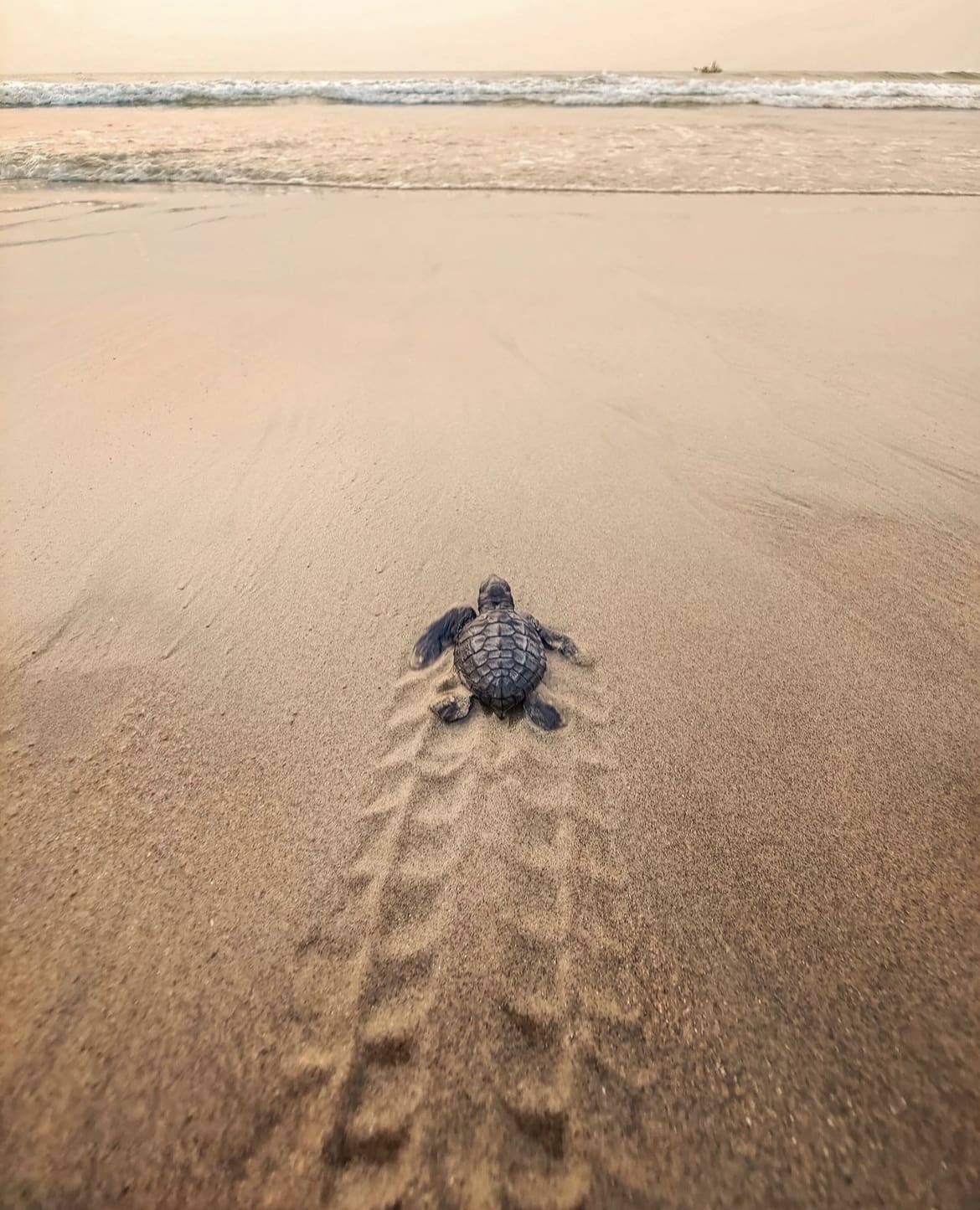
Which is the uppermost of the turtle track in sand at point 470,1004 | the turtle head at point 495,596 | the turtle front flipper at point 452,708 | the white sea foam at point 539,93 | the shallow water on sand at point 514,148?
the white sea foam at point 539,93

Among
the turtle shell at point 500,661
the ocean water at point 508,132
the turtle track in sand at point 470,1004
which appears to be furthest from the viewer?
the ocean water at point 508,132

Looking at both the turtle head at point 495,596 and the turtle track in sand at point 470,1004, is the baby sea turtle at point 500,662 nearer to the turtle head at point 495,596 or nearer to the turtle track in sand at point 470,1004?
the turtle head at point 495,596

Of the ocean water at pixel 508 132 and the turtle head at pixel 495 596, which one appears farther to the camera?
the ocean water at pixel 508 132

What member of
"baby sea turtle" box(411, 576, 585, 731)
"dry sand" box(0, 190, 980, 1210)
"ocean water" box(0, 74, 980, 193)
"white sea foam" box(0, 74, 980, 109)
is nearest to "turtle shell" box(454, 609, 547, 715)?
"baby sea turtle" box(411, 576, 585, 731)

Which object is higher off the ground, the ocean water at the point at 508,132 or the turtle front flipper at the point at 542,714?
the ocean water at the point at 508,132

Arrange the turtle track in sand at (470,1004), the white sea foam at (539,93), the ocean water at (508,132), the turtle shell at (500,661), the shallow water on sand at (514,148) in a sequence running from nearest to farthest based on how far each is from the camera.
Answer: the turtle track in sand at (470,1004) < the turtle shell at (500,661) < the shallow water on sand at (514,148) < the ocean water at (508,132) < the white sea foam at (539,93)

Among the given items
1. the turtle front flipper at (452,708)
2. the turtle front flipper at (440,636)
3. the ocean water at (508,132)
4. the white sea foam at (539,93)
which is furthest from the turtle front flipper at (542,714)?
the white sea foam at (539,93)
